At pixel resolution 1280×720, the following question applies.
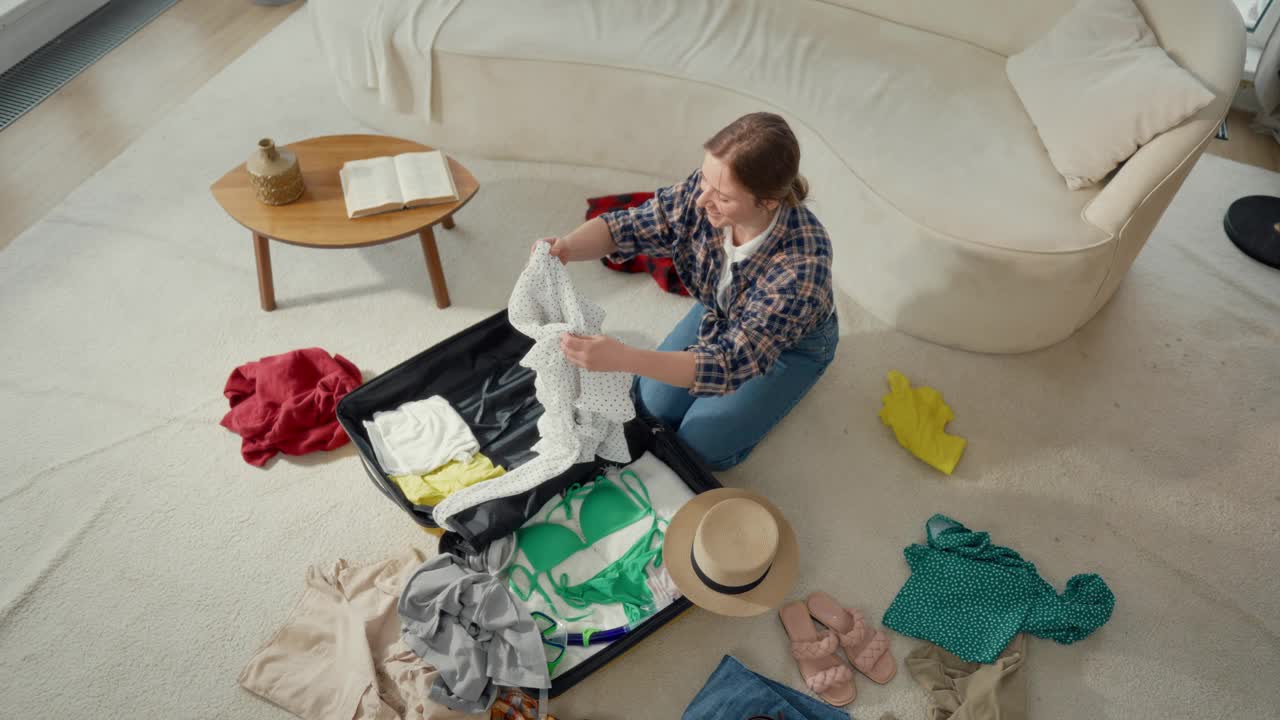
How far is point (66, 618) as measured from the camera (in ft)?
6.12

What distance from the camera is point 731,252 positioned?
180cm

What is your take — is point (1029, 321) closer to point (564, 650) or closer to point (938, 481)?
point (938, 481)

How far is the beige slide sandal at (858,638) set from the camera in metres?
1.82

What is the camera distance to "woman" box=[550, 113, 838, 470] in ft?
5.20

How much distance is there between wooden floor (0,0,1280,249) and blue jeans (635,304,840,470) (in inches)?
83.8

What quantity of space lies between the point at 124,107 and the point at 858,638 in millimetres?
3120

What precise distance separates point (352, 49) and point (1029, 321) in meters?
2.28

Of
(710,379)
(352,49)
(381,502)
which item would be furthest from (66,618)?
(352,49)

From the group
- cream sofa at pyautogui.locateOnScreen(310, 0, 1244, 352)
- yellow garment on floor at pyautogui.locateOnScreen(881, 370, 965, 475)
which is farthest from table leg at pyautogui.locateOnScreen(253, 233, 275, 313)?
yellow garment on floor at pyautogui.locateOnScreen(881, 370, 965, 475)

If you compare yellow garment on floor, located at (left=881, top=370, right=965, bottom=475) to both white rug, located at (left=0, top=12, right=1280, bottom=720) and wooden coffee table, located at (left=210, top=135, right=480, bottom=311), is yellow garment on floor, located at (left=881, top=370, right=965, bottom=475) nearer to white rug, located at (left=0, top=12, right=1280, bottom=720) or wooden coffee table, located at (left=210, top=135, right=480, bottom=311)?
white rug, located at (left=0, top=12, right=1280, bottom=720)

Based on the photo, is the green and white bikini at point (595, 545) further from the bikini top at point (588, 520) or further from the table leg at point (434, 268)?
the table leg at point (434, 268)

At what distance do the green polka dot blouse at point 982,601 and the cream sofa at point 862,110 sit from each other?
A: 68 centimetres

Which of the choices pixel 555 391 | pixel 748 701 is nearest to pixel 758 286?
pixel 555 391

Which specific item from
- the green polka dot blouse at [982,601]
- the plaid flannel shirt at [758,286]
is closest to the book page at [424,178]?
the plaid flannel shirt at [758,286]
